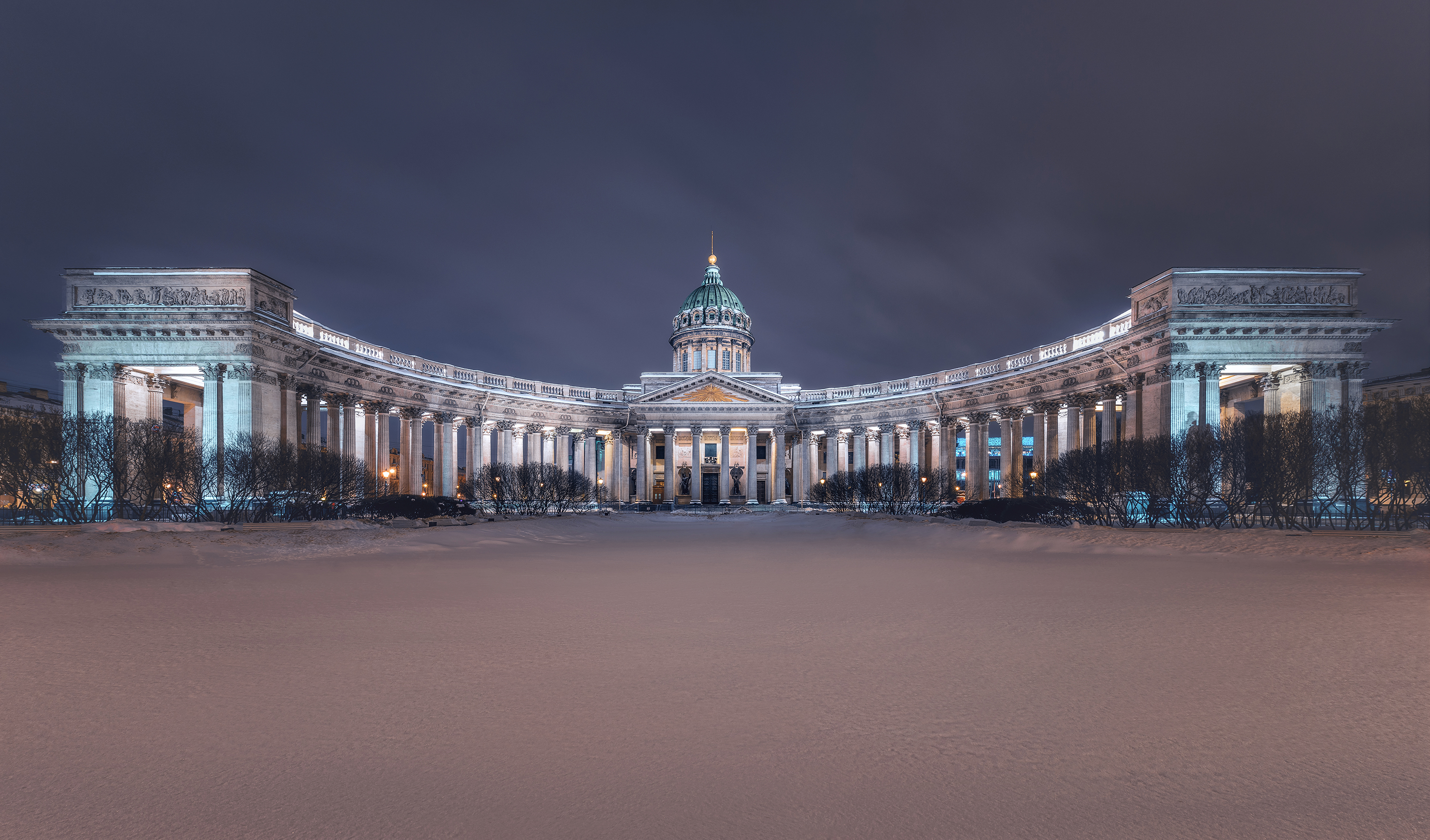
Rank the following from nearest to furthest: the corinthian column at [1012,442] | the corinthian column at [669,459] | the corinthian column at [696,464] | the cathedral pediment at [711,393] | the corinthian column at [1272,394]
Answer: the corinthian column at [1272,394] → the corinthian column at [1012,442] → the corinthian column at [669,459] → the cathedral pediment at [711,393] → the corinthian column at [696,464]

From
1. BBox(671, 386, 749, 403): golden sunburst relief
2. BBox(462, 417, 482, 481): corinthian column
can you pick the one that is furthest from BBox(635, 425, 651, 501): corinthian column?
BBox(462, 417, 482, 481): corinthian column

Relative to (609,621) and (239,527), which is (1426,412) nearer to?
(609,621)

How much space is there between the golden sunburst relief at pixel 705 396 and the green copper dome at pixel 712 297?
36493 mm

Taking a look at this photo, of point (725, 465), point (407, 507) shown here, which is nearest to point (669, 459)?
point (725, 465)

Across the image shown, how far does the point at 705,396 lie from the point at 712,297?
39.3 m

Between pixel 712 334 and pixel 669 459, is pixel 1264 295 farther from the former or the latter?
pixel 712 334

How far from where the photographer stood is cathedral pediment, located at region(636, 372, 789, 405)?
6788cm

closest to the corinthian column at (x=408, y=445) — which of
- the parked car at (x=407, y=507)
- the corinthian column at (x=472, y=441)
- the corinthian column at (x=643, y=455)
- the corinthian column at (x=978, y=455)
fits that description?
the corinthian column at (x=472, y=441)

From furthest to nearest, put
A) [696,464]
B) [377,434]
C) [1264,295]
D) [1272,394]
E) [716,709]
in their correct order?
[696,464], [377,434], [1272,394], [1264,295], [716,709]

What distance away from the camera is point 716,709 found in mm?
5887

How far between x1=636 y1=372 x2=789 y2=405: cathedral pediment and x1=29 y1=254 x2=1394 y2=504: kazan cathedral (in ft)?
0.68

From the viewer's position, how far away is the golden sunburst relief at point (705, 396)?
6875 centimetres

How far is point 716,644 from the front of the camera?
319 inches

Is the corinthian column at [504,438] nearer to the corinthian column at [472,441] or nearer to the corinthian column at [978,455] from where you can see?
the corinthian column at [472,441]
